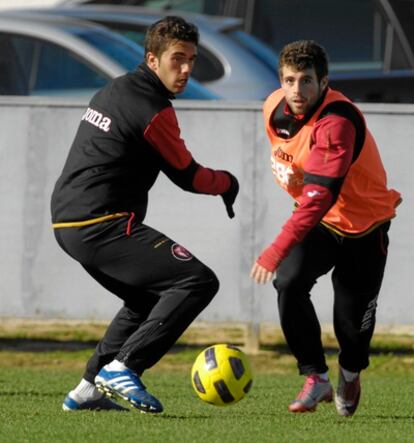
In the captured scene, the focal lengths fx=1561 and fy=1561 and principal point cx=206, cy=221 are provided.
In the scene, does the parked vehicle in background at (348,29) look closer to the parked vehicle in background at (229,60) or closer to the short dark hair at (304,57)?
the parked vehicle in background at (229,60)

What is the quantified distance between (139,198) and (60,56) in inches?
262

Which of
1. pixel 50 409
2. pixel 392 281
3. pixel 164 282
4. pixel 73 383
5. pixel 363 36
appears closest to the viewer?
pixel 164 282

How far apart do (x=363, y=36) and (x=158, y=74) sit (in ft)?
27.2

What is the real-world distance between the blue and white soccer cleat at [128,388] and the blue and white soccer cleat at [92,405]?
52cm

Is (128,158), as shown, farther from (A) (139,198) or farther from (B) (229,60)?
(B) (229,60)

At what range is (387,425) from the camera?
768cm

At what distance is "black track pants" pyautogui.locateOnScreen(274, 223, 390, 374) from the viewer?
25.9 ft

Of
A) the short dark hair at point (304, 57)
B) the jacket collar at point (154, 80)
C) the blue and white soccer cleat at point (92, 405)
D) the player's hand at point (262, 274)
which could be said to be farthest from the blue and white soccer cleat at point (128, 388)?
the short dark hair at point (304, 57)

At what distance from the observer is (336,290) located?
26.8 ft

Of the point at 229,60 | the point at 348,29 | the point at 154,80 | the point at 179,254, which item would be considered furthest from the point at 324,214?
the point at 348,29

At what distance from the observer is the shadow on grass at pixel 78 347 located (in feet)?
39.2

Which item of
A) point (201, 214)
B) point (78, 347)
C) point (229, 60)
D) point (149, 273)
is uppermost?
point (149, 273)

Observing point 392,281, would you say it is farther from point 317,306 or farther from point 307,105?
point 307,105

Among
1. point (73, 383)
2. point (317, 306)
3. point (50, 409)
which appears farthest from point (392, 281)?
point (50, 409)
